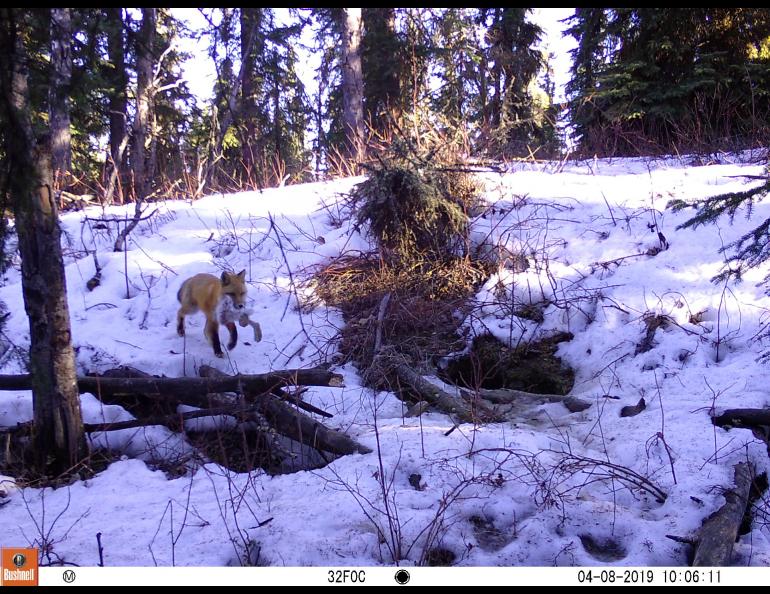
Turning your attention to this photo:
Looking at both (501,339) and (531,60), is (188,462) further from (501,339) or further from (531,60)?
(531,60)

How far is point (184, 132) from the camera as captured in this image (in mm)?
17969

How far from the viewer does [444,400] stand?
4.89m

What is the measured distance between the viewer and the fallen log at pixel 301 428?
13.4 feet

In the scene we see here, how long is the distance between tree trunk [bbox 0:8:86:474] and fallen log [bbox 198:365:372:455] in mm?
1305

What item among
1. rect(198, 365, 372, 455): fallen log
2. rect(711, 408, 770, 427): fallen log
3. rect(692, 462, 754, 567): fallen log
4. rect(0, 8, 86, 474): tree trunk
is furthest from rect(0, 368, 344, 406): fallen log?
rect(711, 408, 770, 427): fallen log

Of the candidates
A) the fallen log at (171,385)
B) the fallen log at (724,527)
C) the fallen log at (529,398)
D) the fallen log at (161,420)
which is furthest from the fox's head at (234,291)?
the fallen log at (724,527)

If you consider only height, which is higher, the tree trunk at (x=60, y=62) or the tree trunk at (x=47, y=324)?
the tree trunk at (x=60, y=62)

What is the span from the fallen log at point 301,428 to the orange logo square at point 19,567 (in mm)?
1951

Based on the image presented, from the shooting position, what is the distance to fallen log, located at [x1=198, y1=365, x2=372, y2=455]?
4.09 meters

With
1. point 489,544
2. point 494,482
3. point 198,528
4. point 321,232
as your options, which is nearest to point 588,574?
point 489,544

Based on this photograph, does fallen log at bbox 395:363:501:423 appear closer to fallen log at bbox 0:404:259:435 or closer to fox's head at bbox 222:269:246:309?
fallen log at bbox 0:404:259:435

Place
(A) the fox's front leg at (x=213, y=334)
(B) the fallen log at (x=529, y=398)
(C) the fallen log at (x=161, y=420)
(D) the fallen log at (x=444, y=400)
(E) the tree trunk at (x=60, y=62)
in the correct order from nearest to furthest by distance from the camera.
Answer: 1. (E) the tree trunk at (x=60, y=62)
2. (C) the fallen log at (x=161, y=420)
3. (D) the fallen log at (x=444, y=400)
4. (B) the fallen log at (x=529, y=398)
5. (A) the fox's front leg at (x=213, y=334)

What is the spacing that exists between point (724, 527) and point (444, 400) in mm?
2386

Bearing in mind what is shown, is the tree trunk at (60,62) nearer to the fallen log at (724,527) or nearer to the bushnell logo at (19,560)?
the bushnell logo at (19,560)
